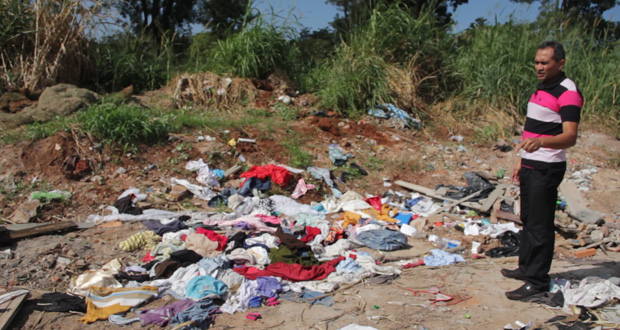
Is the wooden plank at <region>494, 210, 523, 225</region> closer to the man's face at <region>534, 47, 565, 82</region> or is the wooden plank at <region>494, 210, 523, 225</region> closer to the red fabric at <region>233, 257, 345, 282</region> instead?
the red fabric at <region>233, 257, 345, 282</region>

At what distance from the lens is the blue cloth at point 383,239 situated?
15.2ft

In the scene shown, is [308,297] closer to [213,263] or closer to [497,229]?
[213,263]

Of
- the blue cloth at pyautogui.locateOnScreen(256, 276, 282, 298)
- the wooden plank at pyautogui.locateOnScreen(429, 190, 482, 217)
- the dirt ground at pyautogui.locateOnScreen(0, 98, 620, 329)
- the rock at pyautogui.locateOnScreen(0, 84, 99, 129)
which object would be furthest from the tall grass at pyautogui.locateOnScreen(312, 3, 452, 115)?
the blue cloth at pyautogui.locateOnScreen(256, 276, 282, 298)

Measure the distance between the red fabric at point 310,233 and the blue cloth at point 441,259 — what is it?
1149mm

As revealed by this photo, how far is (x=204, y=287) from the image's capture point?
351 centimetres

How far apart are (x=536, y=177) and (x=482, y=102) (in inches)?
251

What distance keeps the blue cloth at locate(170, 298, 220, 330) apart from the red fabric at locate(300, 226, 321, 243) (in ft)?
5.15

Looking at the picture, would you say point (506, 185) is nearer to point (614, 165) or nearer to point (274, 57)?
point (614, 165)

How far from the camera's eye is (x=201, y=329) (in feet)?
10.2

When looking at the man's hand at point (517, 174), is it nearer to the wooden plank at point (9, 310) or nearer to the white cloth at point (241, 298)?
the white cloth at point (241, 298)

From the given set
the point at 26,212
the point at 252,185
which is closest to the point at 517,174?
the point at 252,185

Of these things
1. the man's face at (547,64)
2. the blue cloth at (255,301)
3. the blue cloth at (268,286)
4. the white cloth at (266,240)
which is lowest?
the blue cloth at (255,301)

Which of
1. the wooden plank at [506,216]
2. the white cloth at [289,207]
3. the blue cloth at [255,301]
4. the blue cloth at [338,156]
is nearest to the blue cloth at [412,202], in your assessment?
the wooden plank at [506,216]

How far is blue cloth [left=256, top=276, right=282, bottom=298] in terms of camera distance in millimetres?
3556
